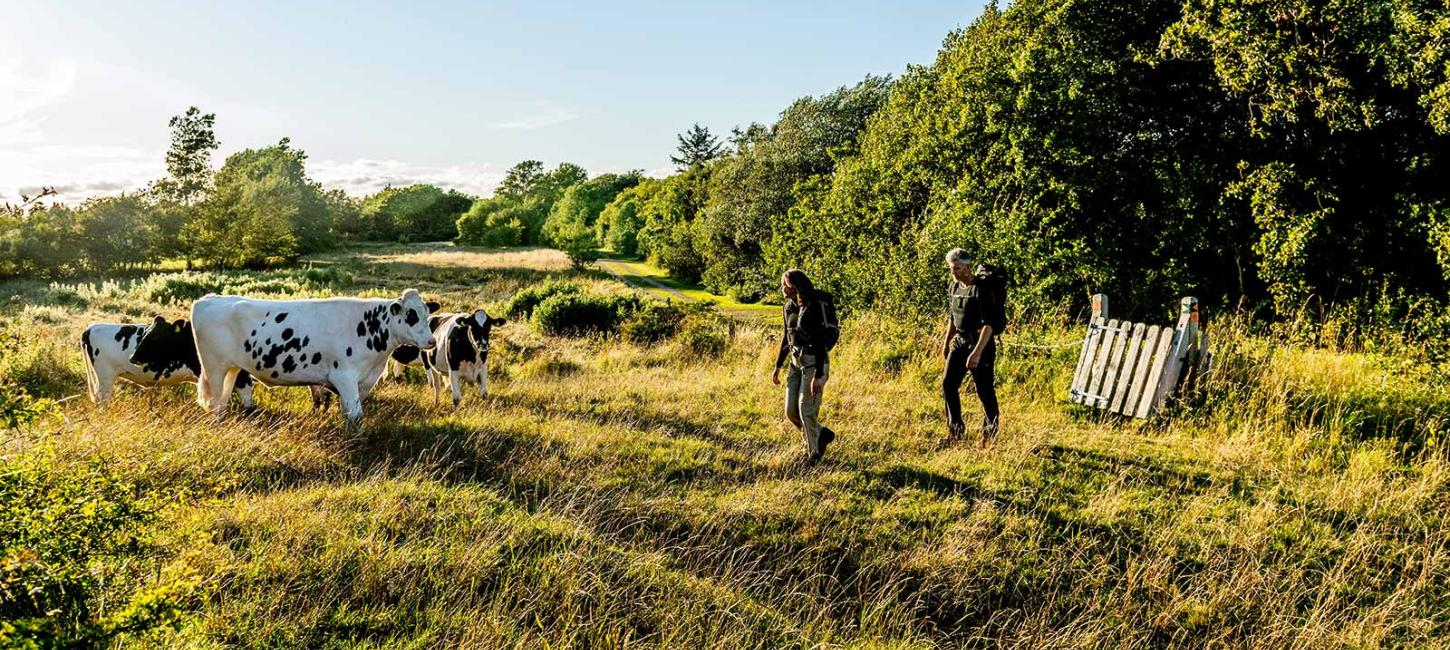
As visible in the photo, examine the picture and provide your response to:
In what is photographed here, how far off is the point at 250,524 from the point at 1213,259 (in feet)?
71.1

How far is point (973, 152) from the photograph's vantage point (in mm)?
18094

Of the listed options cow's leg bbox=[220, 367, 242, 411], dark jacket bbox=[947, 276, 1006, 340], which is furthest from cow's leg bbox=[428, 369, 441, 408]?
dark jacket bbox=[947, 276, 1006, 340]

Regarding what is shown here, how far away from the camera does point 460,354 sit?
31.7 feet

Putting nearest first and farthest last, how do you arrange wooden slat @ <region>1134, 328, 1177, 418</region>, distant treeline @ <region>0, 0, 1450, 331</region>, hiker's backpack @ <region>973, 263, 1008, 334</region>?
hiker's backpack @ <region>973, 263, 1008, 334</region> < wooden slat @ <region>1134, 328, 1177, 418</region> < distant treeline @ <region>0, 0, 1450, 331</region>

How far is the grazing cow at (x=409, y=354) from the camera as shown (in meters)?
9.34

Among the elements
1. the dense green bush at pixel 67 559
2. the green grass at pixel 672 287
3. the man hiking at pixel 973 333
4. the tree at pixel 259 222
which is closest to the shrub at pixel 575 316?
the man hiking at pixel 973 333

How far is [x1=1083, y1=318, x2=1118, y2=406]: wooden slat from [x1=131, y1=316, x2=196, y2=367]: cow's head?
10.9 metres

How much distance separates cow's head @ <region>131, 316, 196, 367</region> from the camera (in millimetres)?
8156

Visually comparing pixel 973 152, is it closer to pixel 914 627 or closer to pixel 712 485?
pixel 712 485

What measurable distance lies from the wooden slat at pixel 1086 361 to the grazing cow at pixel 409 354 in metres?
8.11

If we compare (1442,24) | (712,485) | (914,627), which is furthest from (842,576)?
(1442,24)

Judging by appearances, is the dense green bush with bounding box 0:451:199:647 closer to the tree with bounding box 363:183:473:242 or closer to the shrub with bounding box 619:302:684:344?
the shrub with bounding box 619:302:684:344

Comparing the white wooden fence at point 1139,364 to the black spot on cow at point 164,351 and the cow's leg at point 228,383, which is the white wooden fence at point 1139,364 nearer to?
the cow's leg at point 228,383

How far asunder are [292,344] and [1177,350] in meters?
10.1
